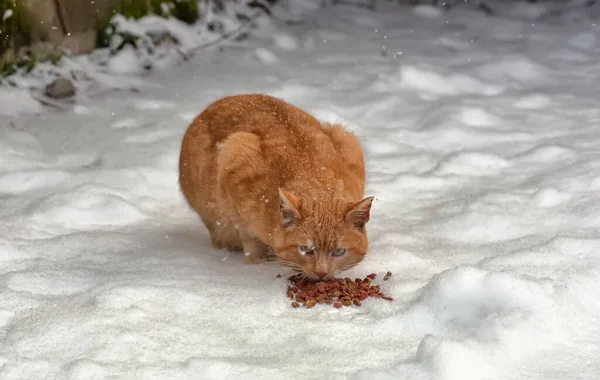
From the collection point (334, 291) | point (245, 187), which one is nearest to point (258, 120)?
point (245, 187)

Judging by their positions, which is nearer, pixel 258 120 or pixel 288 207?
pixel 288 207

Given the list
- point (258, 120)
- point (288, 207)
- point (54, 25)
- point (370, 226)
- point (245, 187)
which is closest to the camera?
point (288, 207)

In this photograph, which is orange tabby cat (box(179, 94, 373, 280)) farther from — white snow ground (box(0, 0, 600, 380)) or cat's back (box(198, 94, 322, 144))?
white snow ground (box(0, 0, 600, 380))

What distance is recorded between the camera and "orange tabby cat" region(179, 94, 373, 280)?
3771 mm

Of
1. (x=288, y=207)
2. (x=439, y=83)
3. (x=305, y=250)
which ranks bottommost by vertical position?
(x=439, y=83)

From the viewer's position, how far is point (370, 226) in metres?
4.70

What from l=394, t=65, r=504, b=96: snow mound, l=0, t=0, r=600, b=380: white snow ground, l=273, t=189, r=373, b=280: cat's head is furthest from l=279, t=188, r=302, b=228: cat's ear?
l=394, t=65, r=504, b=96: snow mound

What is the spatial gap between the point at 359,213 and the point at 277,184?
492mm

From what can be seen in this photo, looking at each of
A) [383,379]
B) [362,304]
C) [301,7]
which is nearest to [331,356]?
[383,379]

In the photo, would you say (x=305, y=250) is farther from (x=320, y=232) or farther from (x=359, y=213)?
(x=359, y=213)

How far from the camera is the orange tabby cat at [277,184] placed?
12.4ft

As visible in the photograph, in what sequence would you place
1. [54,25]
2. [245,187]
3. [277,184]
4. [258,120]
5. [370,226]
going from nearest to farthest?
[277,184] → [245,187] → [258,120] → [370,226] → [54,25]

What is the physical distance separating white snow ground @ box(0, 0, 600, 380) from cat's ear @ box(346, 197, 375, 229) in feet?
1.09

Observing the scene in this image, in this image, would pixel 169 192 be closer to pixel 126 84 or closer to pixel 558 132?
pixel 126 84
